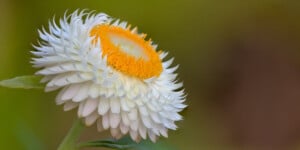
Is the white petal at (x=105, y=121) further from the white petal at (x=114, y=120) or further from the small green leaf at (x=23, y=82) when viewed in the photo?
the small green leaf at (x=23, y=82)

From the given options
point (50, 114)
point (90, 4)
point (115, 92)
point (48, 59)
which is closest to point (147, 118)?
point (115, 92)

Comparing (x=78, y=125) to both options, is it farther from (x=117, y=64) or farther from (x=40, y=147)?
(x=40, y=147)

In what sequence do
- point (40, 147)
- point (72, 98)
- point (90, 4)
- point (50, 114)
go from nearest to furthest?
point (72, 98) → point (40, 147) → point (50, 114) → point (90, 4)

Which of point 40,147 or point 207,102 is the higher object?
point 207,102

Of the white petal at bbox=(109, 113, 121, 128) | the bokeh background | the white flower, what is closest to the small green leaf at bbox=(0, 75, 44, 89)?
the white flower

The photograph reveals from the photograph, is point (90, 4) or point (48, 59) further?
point (90, 4)

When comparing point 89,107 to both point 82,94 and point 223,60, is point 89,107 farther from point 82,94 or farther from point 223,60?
point 223,60
